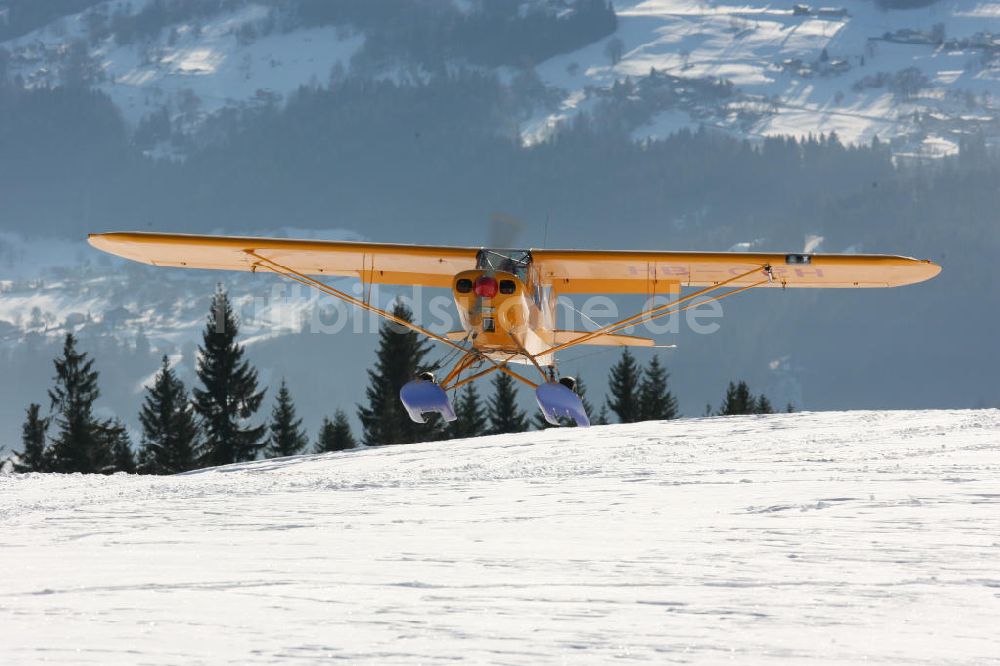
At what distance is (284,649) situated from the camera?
19.9 feet

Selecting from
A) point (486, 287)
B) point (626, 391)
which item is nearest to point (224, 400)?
point (626, 391)

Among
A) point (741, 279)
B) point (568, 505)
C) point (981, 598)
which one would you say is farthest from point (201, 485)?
point (741, 279)

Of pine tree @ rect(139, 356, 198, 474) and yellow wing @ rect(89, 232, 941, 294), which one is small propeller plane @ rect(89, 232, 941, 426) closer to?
yellow wing @ rect(89, 232, 941, 294)

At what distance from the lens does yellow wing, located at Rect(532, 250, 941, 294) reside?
20.4 m

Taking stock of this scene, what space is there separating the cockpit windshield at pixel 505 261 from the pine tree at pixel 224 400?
36.3 m

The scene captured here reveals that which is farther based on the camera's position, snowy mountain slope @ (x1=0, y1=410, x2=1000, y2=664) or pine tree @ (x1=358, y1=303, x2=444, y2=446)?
pine tree @ (x1=358, y1=303, x2=444, y2=446)

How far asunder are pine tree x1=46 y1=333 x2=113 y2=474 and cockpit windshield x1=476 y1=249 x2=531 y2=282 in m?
33.4

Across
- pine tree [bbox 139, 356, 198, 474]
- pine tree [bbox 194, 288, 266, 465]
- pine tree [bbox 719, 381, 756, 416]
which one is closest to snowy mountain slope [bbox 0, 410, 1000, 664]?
pine tree [bbox 194, 288, 266, 465]

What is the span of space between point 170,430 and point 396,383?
34.1 ft

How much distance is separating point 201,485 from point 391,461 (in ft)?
13.1

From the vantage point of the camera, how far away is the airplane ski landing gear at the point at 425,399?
19.7 metres

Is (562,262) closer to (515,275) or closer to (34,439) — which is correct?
(515,275)

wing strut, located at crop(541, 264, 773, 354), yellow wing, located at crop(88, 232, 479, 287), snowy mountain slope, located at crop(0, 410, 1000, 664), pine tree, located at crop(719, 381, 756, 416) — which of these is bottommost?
pine tree, located at crop(719, 381, 756, 416)

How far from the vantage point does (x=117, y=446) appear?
6306 centimetres
